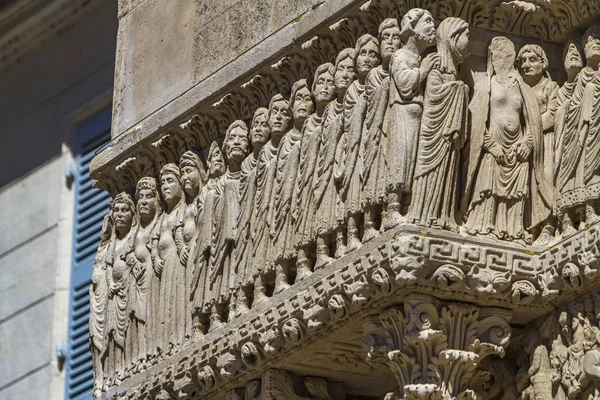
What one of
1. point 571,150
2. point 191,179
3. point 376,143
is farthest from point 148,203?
point 571,150

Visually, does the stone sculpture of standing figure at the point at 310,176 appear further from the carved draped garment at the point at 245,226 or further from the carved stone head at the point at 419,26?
the carved stone head at the point at 419,26

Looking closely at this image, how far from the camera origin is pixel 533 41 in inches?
372

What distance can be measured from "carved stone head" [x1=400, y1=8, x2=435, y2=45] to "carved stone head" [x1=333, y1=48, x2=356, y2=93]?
336 millimetres

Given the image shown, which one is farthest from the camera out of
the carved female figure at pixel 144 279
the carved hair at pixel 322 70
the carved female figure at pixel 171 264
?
the carved female figure at pixel 144 279

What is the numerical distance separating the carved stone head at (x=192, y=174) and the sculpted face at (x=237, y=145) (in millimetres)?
275

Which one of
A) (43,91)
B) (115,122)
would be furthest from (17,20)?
(115,122)

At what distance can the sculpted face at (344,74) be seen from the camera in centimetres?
959

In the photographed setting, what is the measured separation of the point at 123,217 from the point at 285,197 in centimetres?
130

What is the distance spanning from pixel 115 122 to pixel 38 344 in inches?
84.1

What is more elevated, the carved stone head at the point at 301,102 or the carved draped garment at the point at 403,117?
the carved stone head at the point at 301,102

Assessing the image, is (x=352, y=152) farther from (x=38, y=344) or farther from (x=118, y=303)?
(x=38, y=344)

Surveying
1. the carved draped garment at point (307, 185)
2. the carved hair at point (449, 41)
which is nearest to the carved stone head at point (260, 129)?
the carved draped garment at point (307, 185)

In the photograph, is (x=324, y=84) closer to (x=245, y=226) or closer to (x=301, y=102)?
(x=301, y=102)

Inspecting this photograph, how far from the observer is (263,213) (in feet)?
32.4
